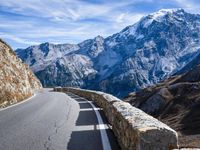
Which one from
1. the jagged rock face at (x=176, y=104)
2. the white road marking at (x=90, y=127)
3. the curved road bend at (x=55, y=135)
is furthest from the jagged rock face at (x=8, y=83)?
the jagged rock face at (x=176, y=104)

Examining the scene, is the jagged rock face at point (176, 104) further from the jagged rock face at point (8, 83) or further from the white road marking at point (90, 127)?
the white road marking at point (90, 127)

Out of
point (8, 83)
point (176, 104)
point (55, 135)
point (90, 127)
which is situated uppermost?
point (8, 83)

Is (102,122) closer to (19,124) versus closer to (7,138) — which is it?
(19,124)

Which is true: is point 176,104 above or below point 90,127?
below

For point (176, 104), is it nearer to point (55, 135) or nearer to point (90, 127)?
point (90, 127)

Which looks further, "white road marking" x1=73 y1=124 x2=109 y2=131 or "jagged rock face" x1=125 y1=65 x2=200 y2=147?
"jagged rock face" x1=125 y1=65 x2=200 y2=147

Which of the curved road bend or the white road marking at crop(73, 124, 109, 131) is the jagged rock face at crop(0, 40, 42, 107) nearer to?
the curved road bend

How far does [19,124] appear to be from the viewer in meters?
17.0

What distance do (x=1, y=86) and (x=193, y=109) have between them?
2793 centimetres

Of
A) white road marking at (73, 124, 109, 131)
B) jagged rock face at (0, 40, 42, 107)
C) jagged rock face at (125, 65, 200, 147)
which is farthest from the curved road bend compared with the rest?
jagged rock face at (125, 65, 200, 147)

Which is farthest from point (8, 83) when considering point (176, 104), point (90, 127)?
point (176, 104)

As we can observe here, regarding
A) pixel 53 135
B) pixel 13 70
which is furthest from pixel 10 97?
pixel 53 135

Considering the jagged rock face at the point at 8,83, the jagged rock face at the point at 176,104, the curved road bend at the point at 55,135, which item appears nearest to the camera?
the curved road bend at the point at 55,135

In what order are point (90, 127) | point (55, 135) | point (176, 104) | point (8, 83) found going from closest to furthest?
point (55, 135) < point (90, 127) < point (8, 83) < point (176, 104)
